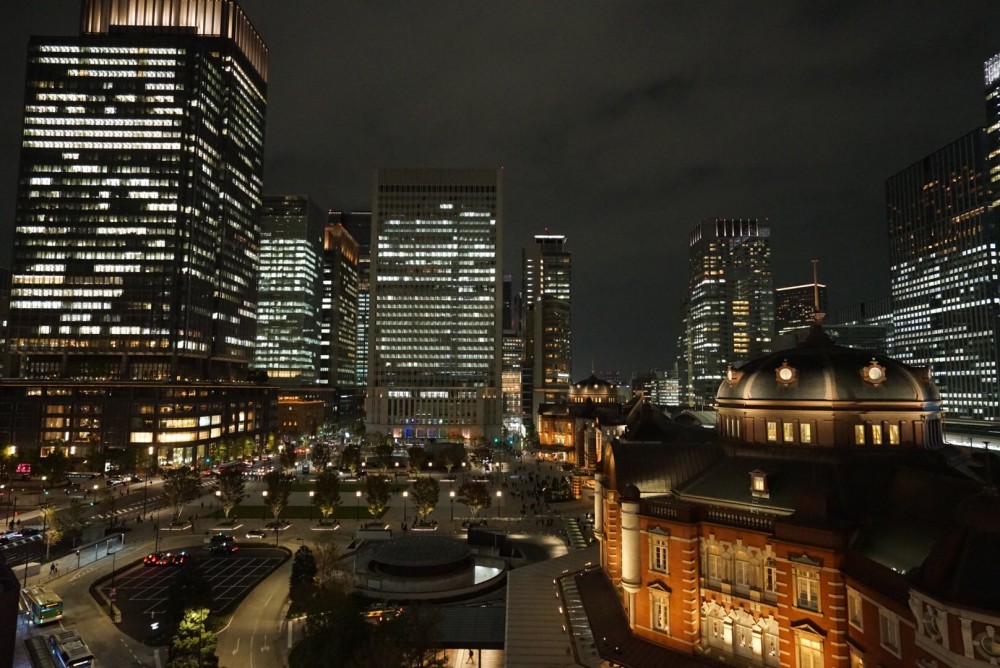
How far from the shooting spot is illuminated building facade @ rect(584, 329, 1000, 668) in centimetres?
2194

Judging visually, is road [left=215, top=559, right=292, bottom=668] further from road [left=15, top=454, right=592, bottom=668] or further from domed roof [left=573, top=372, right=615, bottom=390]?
domed roof [left=573, top=372, right=615, bottom=390]

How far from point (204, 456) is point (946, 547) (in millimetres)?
134904

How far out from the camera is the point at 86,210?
128875 mm

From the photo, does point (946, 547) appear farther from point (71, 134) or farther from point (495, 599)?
point (71, 134)

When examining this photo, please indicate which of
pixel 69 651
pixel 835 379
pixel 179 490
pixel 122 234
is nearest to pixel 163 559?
pixel 179 490

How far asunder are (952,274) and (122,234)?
219964mm

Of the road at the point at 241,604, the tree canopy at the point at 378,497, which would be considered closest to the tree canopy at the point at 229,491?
the road at the point at 241,604

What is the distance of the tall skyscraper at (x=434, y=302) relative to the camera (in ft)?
589

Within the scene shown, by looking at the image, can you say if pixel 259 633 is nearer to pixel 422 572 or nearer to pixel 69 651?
pixel 69 651

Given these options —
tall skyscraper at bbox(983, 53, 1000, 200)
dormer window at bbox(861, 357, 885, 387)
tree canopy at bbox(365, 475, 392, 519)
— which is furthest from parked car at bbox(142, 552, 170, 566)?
tall skyscraper at bbox(983, 53, 1000, 200)

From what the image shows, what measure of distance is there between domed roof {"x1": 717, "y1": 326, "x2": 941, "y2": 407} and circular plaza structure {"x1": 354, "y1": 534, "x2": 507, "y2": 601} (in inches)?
1104

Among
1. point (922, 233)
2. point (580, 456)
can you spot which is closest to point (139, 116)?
point (580, 456)

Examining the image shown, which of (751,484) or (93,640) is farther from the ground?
(751,484)

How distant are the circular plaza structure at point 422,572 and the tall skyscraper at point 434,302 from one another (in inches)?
4967
